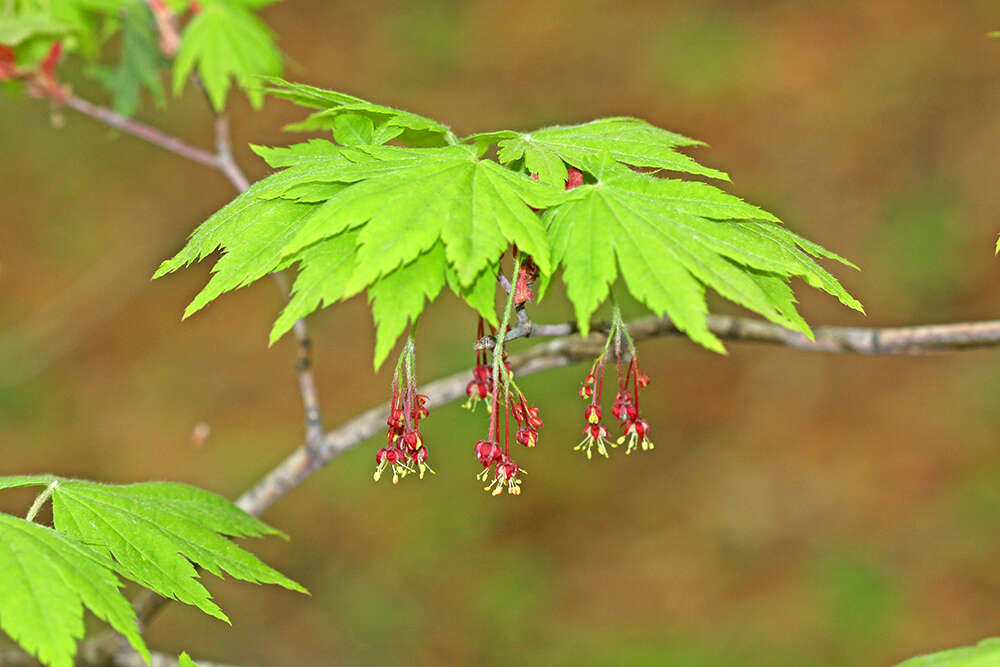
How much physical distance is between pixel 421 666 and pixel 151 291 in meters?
4.64

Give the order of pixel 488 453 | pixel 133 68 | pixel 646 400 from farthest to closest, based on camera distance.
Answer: pixel 646 400 < pixel 133 68 < pixel 488 453

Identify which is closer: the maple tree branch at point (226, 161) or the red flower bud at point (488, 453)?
the red flower bud at point (488, 453)

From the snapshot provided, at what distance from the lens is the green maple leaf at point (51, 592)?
1.37 m

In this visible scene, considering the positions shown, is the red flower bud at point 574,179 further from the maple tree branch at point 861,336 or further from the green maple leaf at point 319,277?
the maple tree branch at point 861,336

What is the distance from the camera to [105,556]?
154 centimetres

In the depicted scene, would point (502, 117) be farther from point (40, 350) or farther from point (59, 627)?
point (59, 627)

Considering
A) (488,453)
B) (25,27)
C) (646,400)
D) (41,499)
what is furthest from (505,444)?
(646,400)

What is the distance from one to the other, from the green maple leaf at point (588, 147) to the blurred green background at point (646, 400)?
429 centimetres

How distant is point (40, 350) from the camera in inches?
320

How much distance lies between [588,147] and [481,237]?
412 millimetres

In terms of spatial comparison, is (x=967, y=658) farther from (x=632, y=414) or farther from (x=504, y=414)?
(x=504, y=414)

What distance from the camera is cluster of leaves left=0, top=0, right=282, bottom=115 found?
2.91 m

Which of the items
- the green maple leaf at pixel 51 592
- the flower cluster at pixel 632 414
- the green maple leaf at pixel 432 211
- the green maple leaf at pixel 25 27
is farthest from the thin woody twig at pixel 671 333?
the green maple leaf at pixel 25 27

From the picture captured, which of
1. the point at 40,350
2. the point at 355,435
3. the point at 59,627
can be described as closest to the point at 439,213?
the point at 59,627
